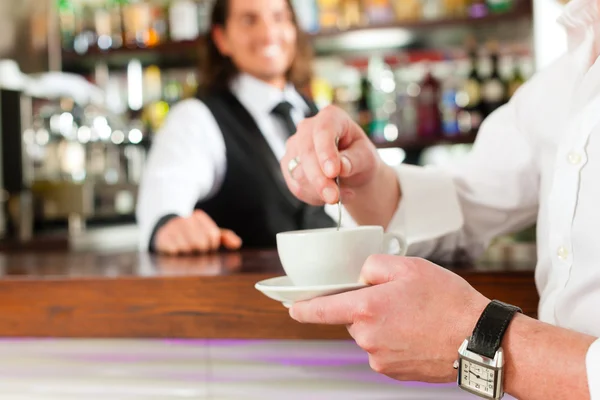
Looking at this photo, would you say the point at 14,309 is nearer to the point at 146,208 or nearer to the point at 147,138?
the point at 146,208

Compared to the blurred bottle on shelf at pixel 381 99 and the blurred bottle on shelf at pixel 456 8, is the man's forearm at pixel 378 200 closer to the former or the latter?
the blurred bottle on shelf at pixel 381 99

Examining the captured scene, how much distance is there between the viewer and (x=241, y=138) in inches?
87.7

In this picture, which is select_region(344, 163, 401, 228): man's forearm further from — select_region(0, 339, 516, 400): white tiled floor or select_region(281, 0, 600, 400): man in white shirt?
select_region(0, 339, 516, 400): white tiled floor

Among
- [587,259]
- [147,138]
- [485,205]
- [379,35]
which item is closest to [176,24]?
[147,138]

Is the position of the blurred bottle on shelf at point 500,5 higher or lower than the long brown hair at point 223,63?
higher

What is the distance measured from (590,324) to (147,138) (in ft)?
9.79

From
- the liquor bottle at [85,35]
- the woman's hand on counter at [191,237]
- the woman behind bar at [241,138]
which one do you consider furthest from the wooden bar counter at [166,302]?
the liquor bottle at [85,35]

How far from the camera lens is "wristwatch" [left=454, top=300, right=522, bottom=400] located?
0.68m

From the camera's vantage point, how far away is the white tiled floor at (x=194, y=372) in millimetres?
974

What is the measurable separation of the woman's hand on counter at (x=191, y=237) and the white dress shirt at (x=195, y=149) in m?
0.46

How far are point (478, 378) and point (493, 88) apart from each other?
2.57 meters

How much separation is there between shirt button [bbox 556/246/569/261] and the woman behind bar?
1336 millimetres

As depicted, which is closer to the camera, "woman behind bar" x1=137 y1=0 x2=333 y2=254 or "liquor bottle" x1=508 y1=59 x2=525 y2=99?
"woman behind bar" x1=137 y1=0 x2=333 y2=254

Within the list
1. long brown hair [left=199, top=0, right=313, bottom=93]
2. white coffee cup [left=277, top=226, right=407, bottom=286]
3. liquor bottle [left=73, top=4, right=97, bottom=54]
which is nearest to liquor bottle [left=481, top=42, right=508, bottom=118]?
long brown hair [left=199, top=0, right=313, bottom=93]
